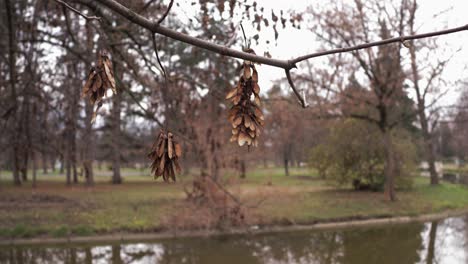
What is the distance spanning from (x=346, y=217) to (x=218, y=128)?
240 inches

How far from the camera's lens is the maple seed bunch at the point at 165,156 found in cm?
172

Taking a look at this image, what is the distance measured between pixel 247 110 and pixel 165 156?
14.6 inches

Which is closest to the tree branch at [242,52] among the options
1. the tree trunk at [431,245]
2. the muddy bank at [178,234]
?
the tree trunk at [431,245]

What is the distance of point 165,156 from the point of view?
173cm

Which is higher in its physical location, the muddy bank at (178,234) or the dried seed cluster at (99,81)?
the dried seed cluster at (99,81)

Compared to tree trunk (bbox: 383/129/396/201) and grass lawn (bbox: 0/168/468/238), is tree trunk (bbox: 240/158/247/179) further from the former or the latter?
tree trunk (bbox: 383/129/396/201)

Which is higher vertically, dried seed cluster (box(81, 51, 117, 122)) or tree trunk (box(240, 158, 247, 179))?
dried seed cluster (box(81, 51, 117, 122))

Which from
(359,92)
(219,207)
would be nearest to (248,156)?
(219,207)

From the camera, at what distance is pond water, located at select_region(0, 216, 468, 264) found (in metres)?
11.7

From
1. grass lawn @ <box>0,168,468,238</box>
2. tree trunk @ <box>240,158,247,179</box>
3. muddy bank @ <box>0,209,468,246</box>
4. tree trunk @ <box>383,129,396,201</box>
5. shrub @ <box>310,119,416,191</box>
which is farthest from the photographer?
shrub @ <box>310,119,416,191</box>

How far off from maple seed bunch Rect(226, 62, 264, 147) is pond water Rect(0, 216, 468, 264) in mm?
10222

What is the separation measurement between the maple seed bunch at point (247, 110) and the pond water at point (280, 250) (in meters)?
10.2

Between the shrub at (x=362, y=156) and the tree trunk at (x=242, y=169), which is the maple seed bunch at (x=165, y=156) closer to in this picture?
the tree trunk at (x=242, y=169)

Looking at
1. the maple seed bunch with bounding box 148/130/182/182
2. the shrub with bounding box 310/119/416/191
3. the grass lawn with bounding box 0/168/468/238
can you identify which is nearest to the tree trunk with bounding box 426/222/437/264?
the grass lawn with bounding box 0/168/468/238
